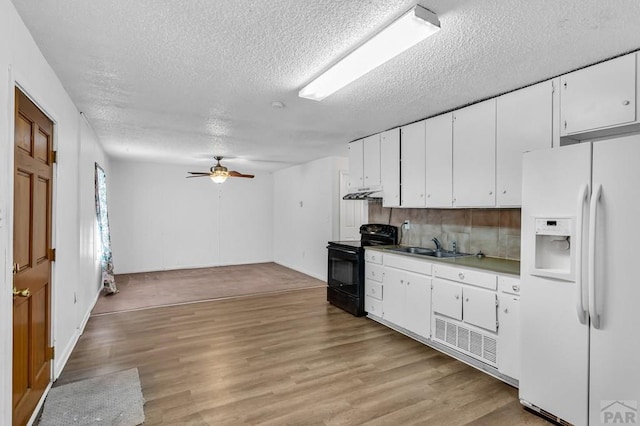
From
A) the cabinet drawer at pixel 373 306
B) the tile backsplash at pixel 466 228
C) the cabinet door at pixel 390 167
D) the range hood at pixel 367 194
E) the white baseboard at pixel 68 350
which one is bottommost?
the white baseboard at pixel 68 350

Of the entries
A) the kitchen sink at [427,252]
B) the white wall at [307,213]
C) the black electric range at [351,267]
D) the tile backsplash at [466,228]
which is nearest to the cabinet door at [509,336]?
the tile backsplash at [466,228]

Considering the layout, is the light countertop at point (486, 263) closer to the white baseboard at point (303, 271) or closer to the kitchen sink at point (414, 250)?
the kitchen sink at point (414, 250)

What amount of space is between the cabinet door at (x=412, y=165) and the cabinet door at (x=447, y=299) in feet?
3.31

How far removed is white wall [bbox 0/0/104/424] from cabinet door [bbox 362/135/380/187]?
Answer: 11.4 feet

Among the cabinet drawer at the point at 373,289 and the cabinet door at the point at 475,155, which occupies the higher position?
the cabinet door at the point at 475,155

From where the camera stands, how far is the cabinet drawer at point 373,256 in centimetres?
416

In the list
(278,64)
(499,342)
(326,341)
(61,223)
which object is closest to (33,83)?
(61,223)

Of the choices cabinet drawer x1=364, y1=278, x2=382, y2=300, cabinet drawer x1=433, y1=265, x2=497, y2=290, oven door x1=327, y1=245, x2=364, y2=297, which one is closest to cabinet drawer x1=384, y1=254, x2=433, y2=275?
cabinet drawer x1=433, y1=265, x2=497, y2=290

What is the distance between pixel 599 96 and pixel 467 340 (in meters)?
2.22

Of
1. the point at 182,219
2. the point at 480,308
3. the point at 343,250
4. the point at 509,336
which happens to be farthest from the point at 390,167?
the point at 182,219

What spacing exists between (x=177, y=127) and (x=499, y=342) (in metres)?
4.24

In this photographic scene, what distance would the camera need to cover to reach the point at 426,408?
2.36m

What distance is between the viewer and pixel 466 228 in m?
3.72

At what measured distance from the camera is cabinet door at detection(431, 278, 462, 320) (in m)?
3.09
